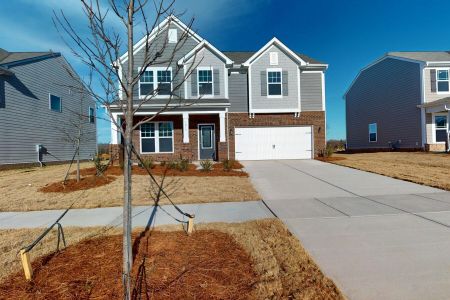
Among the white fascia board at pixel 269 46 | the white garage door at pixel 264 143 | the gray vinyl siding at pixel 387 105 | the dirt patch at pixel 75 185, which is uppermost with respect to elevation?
the white fascia board at pixel 269 46

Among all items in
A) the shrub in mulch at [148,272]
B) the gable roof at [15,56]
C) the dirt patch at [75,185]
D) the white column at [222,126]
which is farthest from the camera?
the gable roof at [15,56]

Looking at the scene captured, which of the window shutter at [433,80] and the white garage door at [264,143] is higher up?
the window shutter at [433,80]

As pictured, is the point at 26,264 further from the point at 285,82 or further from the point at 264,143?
Result: the point at 285,82

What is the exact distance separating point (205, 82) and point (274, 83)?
14.4ft

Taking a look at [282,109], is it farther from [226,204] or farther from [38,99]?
[38,99]

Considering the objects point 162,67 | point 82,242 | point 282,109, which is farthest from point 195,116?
point 82,242

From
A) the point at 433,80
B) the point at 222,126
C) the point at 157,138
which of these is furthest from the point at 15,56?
the point at 433,80

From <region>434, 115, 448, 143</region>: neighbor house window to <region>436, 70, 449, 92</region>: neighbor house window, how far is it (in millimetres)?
2018

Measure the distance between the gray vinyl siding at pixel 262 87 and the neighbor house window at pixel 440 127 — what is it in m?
10.9

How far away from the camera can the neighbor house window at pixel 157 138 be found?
1692 centimetres

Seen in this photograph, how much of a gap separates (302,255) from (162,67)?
1529 cm

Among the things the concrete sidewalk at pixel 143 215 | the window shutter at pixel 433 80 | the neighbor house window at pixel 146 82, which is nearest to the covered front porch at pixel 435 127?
the window shutter at pixel 433 80

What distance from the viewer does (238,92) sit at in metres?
17.5

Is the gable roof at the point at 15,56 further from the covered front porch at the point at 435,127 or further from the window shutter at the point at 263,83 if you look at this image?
the covered front porch at the point at 435,127
